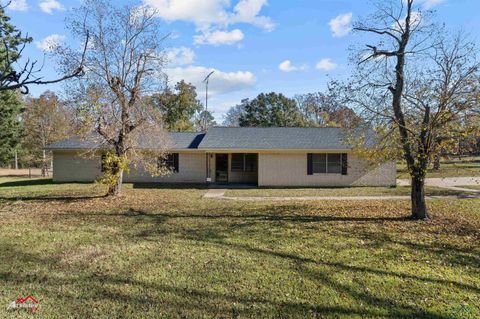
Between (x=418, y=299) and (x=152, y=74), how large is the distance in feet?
43.2

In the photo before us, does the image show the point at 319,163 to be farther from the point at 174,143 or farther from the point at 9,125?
the point at 9,125

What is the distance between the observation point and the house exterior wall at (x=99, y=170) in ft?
69.3

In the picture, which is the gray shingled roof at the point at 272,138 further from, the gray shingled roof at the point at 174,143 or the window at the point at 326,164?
the gray shingled roof at the point at 174,143

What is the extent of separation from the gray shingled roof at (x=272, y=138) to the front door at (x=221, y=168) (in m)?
1.45

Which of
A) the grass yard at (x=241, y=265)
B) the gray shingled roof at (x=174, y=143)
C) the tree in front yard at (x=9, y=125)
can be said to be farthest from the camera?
the tree in front yard at (x=9, y=125)

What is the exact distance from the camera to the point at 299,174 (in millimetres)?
19125

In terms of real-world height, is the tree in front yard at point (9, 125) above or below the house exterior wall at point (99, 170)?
above

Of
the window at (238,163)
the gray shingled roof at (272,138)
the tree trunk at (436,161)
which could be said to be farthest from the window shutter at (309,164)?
the tree trunk at (436,161)

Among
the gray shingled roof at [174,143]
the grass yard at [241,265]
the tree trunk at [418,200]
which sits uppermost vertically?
the gray shingled roof at [174,143]

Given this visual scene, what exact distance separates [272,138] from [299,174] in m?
2.81

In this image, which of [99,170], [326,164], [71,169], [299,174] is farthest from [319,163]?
[71,169]

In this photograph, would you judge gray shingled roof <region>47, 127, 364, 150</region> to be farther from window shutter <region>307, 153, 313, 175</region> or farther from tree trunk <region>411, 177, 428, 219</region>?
tree trunk <region>411, 177, 428, 219</region>

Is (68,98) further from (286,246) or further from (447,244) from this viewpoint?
(447,244)

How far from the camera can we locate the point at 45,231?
313 inches
